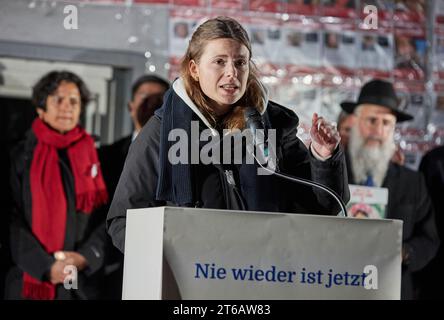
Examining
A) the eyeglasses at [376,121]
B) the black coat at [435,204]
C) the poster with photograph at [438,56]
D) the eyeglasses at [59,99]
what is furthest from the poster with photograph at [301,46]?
the eyeglasses at [59,99]

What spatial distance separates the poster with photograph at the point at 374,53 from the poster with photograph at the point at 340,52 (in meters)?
0.05

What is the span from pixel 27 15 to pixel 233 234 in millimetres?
3519

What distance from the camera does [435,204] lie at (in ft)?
20.0

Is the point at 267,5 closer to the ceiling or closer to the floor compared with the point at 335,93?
closer to the ceiling

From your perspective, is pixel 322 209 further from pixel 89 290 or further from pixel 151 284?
pixel 89 290

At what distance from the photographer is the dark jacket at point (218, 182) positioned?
2941 mm

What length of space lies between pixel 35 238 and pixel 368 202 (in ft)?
6.47

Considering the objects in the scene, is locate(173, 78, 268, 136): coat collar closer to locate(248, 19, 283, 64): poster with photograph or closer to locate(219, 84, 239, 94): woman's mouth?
locate(219, 84, 239, 94): woman's mouth

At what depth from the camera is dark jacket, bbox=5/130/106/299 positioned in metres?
5.42

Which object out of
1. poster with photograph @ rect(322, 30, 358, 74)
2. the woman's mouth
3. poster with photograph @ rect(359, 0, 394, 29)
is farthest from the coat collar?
poster with photograph @ rect(359, 0, 394, 29)

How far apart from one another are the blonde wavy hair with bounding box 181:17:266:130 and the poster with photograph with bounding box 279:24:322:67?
9.35ft

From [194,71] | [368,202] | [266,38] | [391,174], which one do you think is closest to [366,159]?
[391,174]

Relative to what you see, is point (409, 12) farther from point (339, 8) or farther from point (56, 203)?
point (56, 203)

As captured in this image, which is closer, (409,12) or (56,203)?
(56,203)
